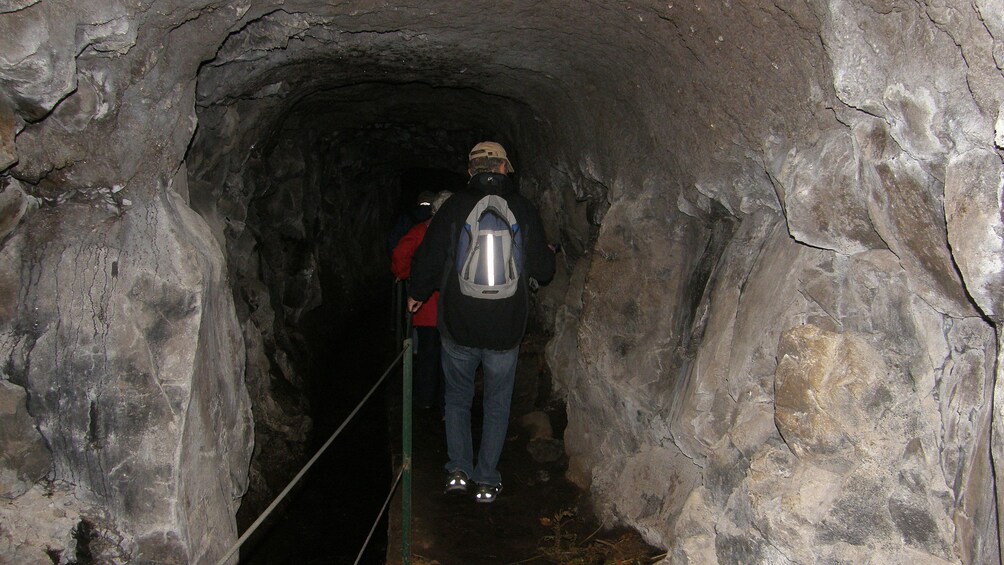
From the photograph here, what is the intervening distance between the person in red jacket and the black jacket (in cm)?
90

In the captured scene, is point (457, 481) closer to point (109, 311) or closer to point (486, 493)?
point (486, 493)

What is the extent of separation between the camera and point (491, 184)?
11.8 ft

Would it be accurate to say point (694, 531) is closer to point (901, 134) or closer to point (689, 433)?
point (689, 433)

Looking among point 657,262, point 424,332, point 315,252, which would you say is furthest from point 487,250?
point 315,252

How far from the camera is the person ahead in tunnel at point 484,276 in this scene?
141 inches

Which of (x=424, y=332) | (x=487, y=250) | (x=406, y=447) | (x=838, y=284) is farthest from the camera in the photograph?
(x=424, y=332)

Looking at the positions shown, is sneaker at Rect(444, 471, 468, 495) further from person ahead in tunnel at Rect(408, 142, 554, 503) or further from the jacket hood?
the jacket hood

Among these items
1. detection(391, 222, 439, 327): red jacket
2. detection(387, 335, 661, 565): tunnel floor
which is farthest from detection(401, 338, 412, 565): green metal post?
detection(391, 222, 439, 327): red jacket

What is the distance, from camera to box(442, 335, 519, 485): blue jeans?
3.86 m

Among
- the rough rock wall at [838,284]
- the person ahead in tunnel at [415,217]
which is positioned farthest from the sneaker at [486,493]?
the person ahead in tunnel at [415,217]

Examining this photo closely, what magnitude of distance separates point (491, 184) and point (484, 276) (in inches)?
19.4

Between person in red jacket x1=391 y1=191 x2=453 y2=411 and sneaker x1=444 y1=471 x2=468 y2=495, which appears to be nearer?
sneaker x1=444 y1=471 x2=468 y2=495

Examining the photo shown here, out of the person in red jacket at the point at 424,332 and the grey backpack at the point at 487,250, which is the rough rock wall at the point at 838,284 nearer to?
the grey backpack at the point at 487,250

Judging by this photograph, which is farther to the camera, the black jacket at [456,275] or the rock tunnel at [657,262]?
the black jacket at [456,275]
